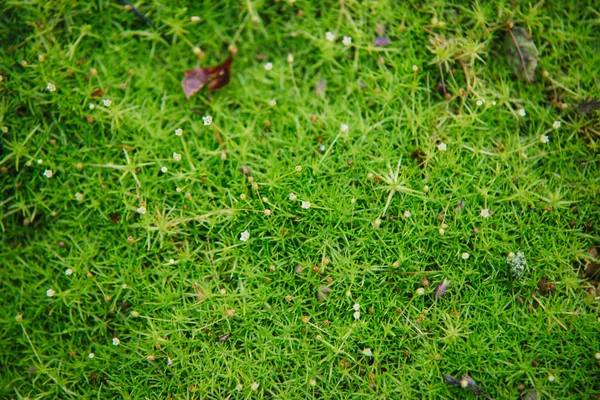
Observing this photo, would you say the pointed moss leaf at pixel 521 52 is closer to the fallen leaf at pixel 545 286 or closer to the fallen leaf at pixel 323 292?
the fallen leaf at pixel 545 286

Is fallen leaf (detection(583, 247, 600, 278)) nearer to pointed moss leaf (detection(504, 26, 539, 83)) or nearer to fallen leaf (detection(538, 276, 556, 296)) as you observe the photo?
fallen leaf (detection(538, 276, 556, 296))

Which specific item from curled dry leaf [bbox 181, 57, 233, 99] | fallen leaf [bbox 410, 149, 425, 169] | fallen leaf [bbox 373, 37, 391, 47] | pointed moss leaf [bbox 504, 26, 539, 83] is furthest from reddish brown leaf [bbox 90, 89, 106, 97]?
pointed moss leaf [bbox 504, 26, 539, 83]

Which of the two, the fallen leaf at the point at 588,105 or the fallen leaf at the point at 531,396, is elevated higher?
the fallen leaf at the point at 588,105

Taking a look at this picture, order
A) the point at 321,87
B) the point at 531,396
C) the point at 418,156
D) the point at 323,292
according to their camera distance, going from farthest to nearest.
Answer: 1. the point at 321,87
2. the point at 418,156
3. the point at 323,292
4. the point at 531,396

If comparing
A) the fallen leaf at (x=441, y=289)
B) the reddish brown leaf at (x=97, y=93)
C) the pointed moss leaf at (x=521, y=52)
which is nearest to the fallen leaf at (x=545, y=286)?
the fallen leaf at (x=441, y=289)

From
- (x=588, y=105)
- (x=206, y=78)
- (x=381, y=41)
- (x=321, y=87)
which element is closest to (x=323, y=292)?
(x=321, y=87)

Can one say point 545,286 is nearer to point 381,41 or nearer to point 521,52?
point 521,52

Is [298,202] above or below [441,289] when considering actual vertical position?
above
